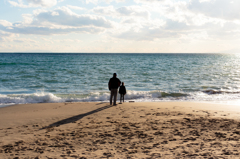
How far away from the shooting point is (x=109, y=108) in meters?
10.8

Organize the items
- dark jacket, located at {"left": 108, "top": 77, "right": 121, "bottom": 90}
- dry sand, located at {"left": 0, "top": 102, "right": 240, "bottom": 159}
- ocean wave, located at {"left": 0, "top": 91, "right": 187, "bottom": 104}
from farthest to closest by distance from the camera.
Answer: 1. ocean wave, located at {"left": 0, "top": 91, "right": 187, "bottom": 104}
2. dark jacket, located at {"left": 108, "top": 77, "right": 121, "bottom": 90}
3. dry sand, located at {"left": 0, "top": 102, "right": 240, "bottom": 159}

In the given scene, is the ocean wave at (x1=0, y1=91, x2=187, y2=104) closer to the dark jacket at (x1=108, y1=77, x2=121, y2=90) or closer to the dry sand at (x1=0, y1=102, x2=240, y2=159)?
the dark jacket at (x1=108, y1=77, x2=121, y2=90)

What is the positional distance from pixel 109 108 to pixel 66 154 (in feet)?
18.2

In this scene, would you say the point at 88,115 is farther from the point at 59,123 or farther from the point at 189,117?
the point at 189,117

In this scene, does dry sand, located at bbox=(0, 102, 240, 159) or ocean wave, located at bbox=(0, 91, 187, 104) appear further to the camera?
ocean wave, located at bbox=(0, 91, 187, 104)

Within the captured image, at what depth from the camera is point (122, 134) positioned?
22.0 feet

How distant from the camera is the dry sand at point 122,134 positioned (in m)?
5.32

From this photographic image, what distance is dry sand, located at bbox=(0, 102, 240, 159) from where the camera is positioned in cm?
532

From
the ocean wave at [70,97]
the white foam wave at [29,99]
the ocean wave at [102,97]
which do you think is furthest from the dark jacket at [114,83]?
the white foam wave at [29,99]

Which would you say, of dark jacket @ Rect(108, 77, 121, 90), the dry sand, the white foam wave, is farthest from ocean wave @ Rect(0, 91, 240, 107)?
the dry sand

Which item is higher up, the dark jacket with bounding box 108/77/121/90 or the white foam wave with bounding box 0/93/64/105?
the dark jacket with bounding box 108/77/121/90

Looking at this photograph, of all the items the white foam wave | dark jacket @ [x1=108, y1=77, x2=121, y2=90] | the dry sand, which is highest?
dark jacket @ [x1=108, y1=77, x2=121, y2=90]

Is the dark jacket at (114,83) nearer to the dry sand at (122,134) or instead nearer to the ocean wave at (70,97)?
the dry sand at (122,134)

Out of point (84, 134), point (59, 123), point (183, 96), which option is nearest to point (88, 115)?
point (59, 123)
